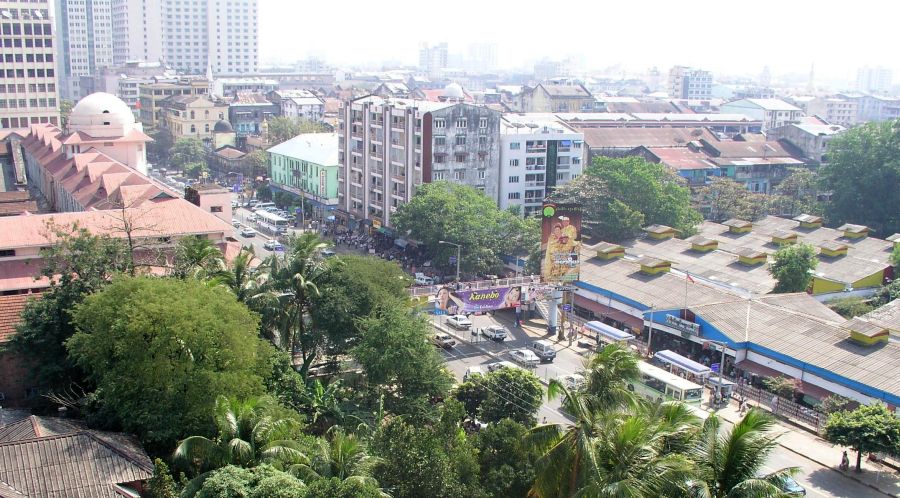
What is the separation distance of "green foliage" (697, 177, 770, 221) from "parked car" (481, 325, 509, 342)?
34.1m

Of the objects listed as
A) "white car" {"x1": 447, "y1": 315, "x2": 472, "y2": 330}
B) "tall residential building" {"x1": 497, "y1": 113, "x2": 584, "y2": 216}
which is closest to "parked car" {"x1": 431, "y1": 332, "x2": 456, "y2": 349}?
"white car" {"x1": 447, "y1": 315, "x2": 472, "y2": 330}

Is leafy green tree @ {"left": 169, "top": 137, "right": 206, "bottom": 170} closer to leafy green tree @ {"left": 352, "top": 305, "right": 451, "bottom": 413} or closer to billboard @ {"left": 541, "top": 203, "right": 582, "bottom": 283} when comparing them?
billboard @ {"left": 541, "top": 203, "right": 582, "bottom": 283}

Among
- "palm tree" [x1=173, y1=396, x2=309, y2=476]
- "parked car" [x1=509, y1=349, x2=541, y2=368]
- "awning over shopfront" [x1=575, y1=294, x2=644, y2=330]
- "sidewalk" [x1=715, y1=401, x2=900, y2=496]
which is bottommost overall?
"sidewalk" [x1=715, y1=401, x2=900, y2=496]

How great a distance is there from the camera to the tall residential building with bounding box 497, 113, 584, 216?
6844 cm

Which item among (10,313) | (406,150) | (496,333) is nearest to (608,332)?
(496,333)

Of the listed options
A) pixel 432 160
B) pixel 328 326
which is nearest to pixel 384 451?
pixel 328 326

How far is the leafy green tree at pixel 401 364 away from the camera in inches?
1200

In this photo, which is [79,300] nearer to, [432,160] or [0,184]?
[432,160]

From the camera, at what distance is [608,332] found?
44.3 metres

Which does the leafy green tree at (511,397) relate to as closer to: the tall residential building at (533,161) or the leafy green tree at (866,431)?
the leafy green tree at (866,431)

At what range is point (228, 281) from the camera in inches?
1320

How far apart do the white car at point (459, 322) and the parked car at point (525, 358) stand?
4.84 metres

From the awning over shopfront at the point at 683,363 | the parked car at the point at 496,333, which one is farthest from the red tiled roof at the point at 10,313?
the awning over shopfront at the point at 683,363

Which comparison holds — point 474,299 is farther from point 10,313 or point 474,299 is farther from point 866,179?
point 866,179
